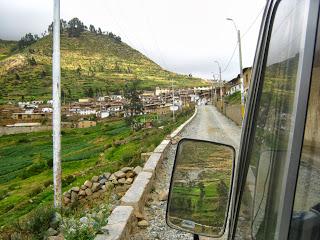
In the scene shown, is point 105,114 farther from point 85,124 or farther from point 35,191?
point 35,191

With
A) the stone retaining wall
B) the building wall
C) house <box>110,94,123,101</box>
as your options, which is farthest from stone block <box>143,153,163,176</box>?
house <box>110,94,123,101</box>

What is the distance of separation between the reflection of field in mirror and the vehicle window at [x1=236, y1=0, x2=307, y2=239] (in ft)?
0.71

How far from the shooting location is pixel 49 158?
2331 inches

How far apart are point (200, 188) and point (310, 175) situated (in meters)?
0.84

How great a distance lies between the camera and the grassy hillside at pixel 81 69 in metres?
145

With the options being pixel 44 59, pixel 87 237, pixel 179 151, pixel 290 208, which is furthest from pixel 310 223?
pixel 44 59

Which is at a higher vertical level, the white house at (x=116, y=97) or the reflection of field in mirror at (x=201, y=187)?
the reflection of field in mirror at (x=201, y=187)

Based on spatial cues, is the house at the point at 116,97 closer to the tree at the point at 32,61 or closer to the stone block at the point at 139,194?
the tree at the point at 32,61

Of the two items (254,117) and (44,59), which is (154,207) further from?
(44,59)

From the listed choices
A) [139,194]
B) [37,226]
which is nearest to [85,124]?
[37,226]

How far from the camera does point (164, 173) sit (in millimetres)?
10305

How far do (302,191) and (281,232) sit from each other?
0.35 feet

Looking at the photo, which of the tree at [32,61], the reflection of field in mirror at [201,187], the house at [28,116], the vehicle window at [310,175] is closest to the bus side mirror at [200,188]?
the reflection of field in mirror at [201,187]

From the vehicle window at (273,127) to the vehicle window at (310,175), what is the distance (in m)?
0.05
